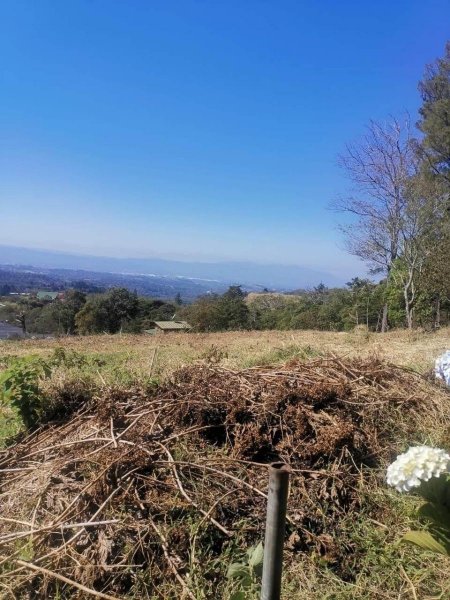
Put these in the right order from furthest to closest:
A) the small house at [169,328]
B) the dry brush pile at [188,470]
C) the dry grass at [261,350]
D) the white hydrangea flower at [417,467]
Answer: the small house at [169,328]
the dry grass at [261,350]
the dry brush pile at [188,470]
the white hydrangea flower at [417,467]

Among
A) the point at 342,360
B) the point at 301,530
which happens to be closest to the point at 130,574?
the point at 301,530

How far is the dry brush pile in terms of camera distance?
1954 millimetres

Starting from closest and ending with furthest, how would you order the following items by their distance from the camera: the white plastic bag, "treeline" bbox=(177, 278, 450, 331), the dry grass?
the white plastic bag → the dry grass → "treeline" bbox=(177, 278, 450, 331)

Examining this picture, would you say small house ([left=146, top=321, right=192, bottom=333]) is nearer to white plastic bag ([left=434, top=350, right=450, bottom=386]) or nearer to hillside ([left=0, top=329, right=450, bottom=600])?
hillside ([left=0, top=329, right=450, bottom=600])

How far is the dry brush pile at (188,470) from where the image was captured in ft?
6.41

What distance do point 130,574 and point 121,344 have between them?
900 centimetres

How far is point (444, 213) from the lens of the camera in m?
15.0

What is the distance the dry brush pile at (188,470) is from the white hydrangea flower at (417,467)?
855 mm

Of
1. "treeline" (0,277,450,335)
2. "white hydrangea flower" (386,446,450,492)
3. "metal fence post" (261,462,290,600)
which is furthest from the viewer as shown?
"treeline" (0,277,450,335)

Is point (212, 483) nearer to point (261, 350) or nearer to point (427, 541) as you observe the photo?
point (427, 541)

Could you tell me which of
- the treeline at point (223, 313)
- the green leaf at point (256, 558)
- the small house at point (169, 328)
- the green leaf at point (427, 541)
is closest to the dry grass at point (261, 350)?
the green leaf at point (256, 558)

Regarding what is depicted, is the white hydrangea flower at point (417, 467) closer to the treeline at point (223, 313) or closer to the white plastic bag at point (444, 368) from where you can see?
the white plastic bag at point (444, 368)

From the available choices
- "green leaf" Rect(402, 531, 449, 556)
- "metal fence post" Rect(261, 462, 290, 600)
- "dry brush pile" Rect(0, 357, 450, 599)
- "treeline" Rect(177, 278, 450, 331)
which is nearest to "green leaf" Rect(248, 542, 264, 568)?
"dry brush pile" Rect(0, 357, 450, 599)

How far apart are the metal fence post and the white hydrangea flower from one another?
0.46 meters
